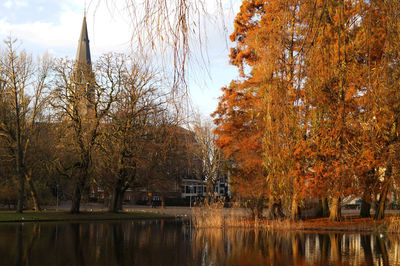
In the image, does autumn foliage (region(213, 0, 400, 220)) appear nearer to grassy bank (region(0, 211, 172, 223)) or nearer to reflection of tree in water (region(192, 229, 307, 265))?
reflection of tree in water (region(192, 229, 307, 265))

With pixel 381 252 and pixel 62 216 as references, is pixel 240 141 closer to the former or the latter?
pixel 381 252

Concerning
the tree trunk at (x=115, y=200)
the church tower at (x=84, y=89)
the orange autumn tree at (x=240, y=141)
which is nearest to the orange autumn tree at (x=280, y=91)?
the orange autumn tree at (x=240, y=141)

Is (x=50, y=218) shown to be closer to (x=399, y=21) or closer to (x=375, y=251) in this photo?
(x=375, y=251)

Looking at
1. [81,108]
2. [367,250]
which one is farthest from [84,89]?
[367,250]

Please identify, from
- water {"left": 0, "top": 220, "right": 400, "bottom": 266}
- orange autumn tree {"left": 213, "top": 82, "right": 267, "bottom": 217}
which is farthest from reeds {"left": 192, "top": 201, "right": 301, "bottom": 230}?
water {"left": 0, "top": 220, "right": 400, "bottom": 266}

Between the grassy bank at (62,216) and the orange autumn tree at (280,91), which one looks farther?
the grassy bank at (62,216)

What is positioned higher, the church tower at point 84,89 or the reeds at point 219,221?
the church tower at point 84,89

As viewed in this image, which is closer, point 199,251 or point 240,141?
point 199,251

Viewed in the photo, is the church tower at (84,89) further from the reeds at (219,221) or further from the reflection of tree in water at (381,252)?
the reflection of tree in water at (381,252)

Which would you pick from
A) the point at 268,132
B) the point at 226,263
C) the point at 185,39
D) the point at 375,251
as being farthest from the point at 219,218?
the point at 185,39

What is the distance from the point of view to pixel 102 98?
3609cm

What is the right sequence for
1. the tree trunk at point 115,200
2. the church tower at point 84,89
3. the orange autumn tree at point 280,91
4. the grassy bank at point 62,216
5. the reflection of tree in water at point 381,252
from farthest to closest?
the tree trunk at point 115,200 → the church tower at point 84,89 → the grassy bank at point 62,216 → the reflection of tree in water at point 381,252 → the orange autumn tree at point 280,91

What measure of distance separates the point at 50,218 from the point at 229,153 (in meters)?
13.4

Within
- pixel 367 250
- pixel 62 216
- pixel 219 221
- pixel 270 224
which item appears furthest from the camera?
pixel 62 216
